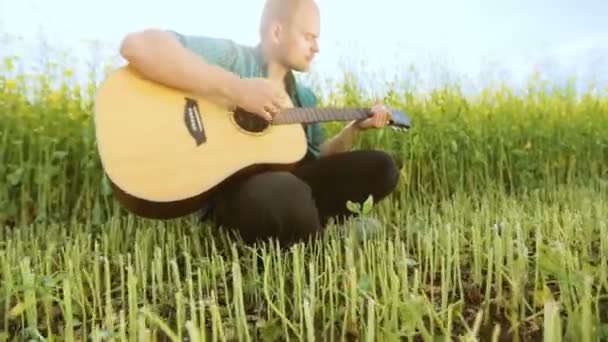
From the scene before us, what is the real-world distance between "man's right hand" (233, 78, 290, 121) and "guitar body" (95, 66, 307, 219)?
0.07 metres

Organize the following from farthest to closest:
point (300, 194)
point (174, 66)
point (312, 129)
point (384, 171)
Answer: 1. point (312, 129)
2. point (384, 171)
3. point (300, 194)
4. point (174, 66)

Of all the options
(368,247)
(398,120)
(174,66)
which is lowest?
(368,247)

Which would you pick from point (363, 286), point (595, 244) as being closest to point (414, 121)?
point (595, 244)

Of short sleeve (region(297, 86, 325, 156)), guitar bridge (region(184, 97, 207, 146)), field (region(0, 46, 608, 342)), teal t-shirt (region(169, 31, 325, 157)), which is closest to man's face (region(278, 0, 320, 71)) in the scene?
teal t-shirt (region(169, 31, 325, 157))

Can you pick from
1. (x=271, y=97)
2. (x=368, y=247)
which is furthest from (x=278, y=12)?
(x=368, y=247)

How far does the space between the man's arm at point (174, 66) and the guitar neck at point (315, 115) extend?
22 centimetres

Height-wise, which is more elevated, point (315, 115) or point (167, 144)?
point (315, 115)

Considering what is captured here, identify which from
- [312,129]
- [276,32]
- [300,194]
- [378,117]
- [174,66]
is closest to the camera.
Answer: [174,66]

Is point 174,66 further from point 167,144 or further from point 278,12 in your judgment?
point 278,12

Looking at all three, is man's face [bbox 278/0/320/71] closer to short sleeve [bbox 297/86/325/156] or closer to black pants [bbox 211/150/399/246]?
short sleeve [bbox 297/86/325/156]

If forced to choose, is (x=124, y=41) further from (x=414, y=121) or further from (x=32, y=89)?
(x=414, y=121)

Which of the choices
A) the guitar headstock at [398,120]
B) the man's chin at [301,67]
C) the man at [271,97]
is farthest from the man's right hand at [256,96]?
the guitar headstock at [398,120]

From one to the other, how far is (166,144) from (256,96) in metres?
0.36

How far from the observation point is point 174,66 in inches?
109
